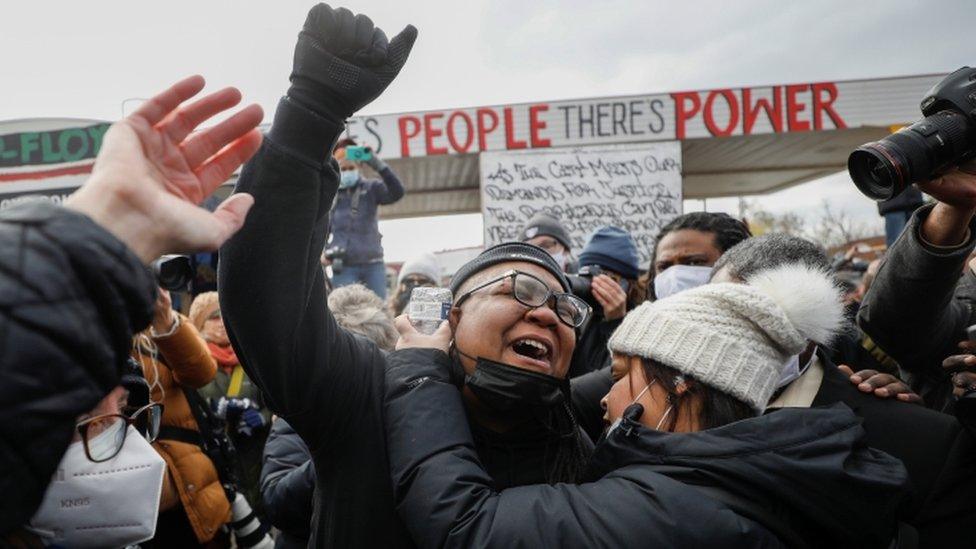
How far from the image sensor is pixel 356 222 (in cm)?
576

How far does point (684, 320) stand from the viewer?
5.28ft

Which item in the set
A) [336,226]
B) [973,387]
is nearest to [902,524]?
[973,387]

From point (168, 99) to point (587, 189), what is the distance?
6.62 m

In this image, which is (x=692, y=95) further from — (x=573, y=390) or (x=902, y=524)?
(x=902, y=524)

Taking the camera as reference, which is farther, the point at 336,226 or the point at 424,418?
the point at 336,226

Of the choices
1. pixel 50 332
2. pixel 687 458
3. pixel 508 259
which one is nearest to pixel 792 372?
pixel 687 458

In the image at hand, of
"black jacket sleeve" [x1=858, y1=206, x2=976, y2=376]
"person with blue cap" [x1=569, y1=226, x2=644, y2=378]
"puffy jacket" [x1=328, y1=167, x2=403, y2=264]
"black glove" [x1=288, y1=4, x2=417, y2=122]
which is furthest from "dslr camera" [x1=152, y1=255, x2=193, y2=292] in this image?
"puffy jacket" [x1=328, y1=167, x2=403, y2=264]

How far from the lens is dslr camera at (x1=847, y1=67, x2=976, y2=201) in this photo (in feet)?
5.35

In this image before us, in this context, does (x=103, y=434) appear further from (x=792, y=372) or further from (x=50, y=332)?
(x=792, y=372)

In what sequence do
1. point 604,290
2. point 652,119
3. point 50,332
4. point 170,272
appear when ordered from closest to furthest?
point 50,332 → point 170,272 → point 604,290 → point 652,119

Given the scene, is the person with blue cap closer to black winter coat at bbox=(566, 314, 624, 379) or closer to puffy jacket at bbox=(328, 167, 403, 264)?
black winter coat at bbox=(566, 314, 624, 379)

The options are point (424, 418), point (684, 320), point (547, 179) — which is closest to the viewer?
point (424, 418)

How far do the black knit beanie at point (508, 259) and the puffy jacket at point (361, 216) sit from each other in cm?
384

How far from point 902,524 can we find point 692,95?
7771mm
